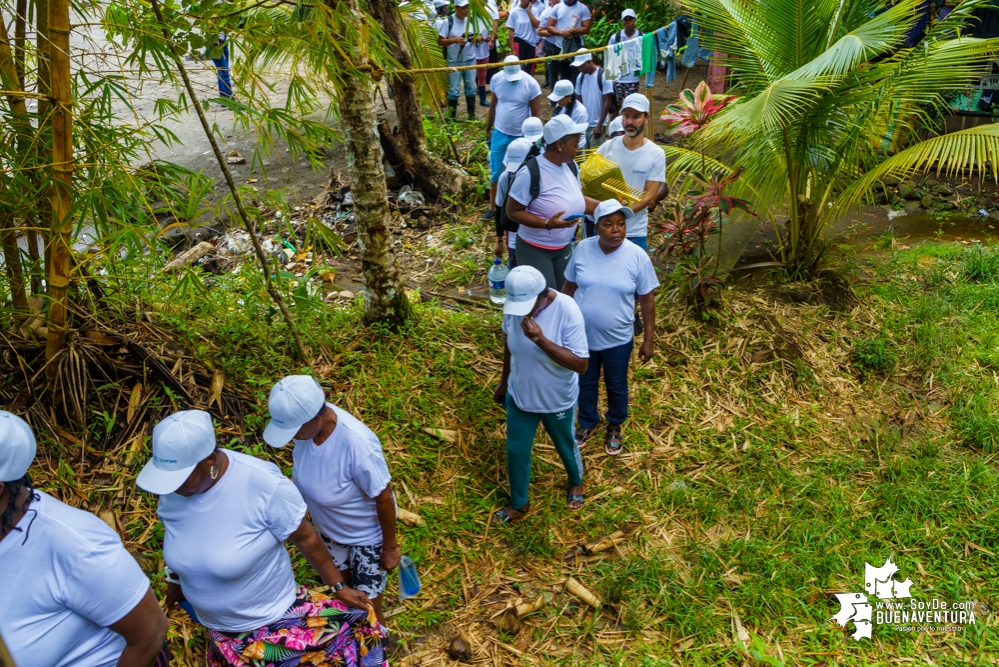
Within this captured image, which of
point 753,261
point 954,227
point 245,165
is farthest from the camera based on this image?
point 245,165

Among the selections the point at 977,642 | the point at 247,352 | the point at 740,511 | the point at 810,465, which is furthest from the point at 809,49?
the point at 247,352

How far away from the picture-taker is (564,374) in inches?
159

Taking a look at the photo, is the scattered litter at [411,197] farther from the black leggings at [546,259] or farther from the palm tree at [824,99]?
the black leggings at [546,259]

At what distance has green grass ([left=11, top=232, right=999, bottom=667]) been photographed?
12.9 ft

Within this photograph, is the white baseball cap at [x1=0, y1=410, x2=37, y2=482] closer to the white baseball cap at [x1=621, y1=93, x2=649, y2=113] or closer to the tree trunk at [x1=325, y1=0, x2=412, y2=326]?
the tree trunk at [x1=325, y1=0, x2=412, y2=326]

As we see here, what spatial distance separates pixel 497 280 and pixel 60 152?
3.72 metres

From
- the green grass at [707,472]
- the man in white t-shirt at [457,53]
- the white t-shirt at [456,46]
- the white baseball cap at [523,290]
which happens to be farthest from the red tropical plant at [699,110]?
the white t-shirt at [456,46]

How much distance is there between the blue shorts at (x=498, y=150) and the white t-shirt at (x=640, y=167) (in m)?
2.14

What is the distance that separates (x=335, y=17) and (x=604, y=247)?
1.98 m

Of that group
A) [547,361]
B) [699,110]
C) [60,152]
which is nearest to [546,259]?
[547,361]

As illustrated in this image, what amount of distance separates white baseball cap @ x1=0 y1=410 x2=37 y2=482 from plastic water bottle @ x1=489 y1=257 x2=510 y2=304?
4.37m

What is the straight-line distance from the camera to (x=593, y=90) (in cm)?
969

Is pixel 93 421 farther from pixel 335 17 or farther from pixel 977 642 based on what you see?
pixel 977 642

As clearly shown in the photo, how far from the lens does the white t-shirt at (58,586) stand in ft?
7.23
